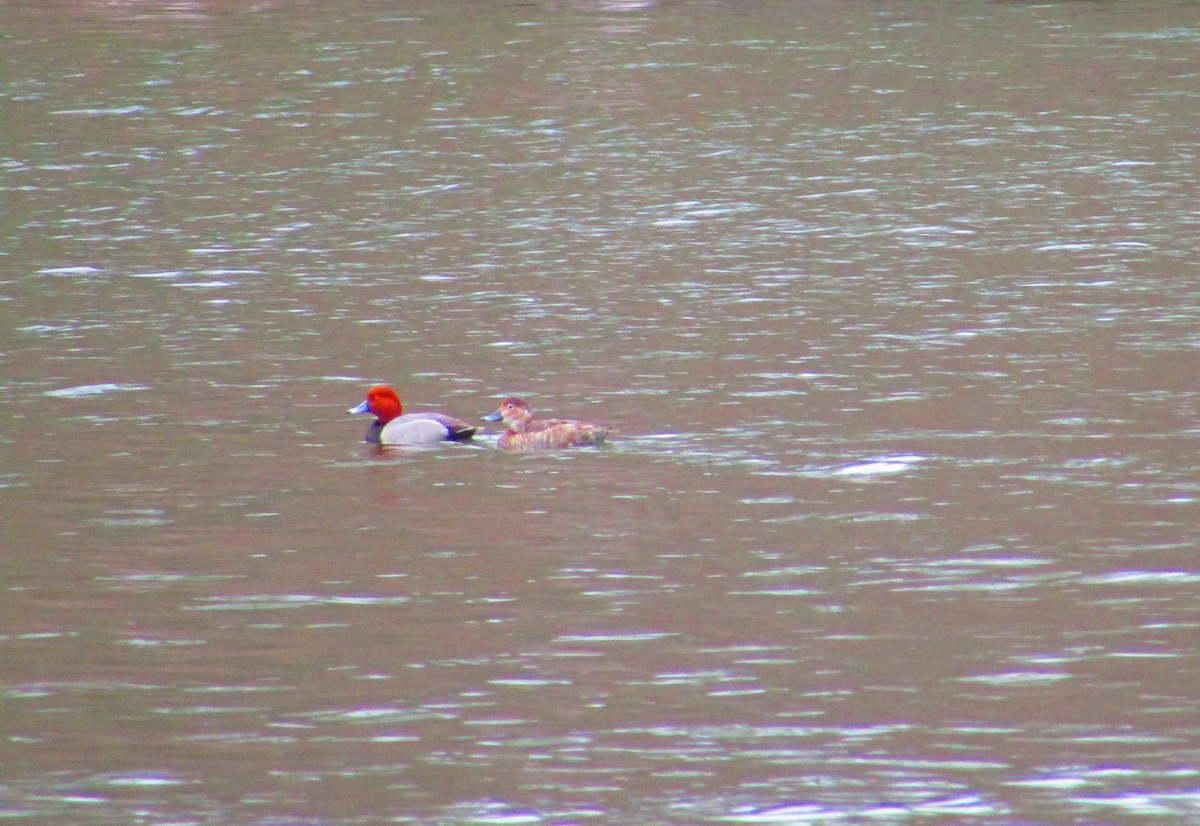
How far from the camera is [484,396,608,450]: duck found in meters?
13.8

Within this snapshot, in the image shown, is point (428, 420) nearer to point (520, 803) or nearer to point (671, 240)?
point (520, 803)

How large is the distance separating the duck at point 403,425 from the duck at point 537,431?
29cm

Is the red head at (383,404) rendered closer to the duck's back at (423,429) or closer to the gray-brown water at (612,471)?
the duck's back at (423,429)

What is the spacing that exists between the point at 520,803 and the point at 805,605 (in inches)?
109

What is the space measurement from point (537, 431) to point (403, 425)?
958 mm

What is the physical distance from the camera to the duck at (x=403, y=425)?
1427 centimetres

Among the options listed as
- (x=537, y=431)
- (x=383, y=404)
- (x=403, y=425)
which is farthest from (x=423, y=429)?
(x=537, y=431)

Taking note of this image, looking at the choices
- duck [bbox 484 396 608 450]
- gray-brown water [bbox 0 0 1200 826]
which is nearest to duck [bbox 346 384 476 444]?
gray-brown water [bbox 0 0 1200 826]

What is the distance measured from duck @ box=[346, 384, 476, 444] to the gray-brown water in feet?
0.48

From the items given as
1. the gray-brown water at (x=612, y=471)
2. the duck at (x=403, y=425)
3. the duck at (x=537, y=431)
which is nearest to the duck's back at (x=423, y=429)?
the duck at (x=403, y=425)

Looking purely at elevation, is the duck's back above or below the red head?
below

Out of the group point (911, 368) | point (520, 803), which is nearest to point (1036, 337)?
point (911, 368)

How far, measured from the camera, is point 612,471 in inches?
528

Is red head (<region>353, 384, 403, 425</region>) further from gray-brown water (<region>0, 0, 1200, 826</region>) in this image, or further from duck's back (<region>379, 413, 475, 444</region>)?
gray-brown water (<region>0, 0, 1200, 826</region>)
